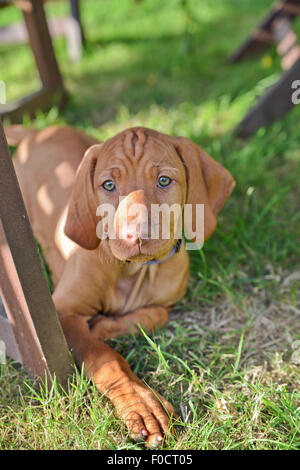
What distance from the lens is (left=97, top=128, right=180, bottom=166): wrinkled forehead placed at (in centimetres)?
197

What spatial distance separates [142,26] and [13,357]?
5.27 meters

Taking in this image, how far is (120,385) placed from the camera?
1.98 m

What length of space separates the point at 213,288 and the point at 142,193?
96 cm

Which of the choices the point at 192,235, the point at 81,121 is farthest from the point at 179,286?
the point at 81,121

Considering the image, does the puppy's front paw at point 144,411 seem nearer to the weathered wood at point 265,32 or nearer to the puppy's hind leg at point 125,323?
the puppy's hind leg at point 125,323

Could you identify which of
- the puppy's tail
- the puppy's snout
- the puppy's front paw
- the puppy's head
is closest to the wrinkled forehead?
the puppy's head

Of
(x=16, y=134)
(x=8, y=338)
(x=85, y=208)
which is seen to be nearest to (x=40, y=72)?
(x=16, y=134)

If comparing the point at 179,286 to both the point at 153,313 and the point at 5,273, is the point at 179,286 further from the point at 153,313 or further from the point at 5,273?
the point at 5,273

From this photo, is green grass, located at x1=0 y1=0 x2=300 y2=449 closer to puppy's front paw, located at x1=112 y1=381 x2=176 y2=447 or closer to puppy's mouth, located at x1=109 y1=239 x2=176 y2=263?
puppy's front paw, located at x1=112 y1=381 x2=176 y2=447

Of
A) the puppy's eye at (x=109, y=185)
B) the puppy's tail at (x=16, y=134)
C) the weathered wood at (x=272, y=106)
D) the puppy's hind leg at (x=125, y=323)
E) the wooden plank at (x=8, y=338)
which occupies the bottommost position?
the puppy's hind leg at (x=125, y=323)

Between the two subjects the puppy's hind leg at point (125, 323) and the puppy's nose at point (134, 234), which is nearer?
the puppy's nose at point (134, 234)

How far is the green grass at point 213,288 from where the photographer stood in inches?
75.3

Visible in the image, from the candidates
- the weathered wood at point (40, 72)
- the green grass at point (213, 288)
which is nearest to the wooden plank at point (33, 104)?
the weathered wood at point (40, 72)

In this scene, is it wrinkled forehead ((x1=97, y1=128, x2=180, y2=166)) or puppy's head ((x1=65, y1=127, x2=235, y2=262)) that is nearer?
puppy's head ((x1=65, y1=127, x2=235, y2=262))
